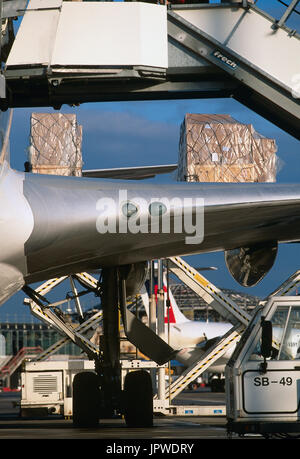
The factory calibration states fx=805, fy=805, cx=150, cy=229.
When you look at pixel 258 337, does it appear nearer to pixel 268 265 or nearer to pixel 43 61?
pixel 268 265

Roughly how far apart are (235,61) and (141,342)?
19.7ft

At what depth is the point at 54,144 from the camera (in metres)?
20.8

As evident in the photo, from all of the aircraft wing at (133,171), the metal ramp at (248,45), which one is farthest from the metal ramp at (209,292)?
the metal ramp at (248,45)

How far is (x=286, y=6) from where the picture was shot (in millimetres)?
16094

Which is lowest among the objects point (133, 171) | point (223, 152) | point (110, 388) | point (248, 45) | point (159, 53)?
point (110, 388)

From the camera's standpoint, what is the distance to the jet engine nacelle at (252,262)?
508 inches

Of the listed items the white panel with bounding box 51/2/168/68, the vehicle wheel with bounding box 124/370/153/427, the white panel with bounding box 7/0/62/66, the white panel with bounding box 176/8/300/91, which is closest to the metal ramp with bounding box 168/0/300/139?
the white panel with bounding box 176/8/300/91

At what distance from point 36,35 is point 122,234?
205 inches

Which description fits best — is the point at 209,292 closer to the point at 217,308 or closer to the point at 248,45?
the point at 217,308

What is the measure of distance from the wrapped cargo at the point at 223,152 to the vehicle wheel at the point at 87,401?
26.8 ft

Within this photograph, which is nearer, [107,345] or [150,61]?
[107,345]

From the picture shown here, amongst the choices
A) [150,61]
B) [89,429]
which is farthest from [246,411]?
[150,61]

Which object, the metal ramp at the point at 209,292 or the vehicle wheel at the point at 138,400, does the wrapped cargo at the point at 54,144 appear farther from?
the vehicle wheel at the point at 138,400

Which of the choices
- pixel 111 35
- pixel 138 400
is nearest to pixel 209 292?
pixel 111 35
